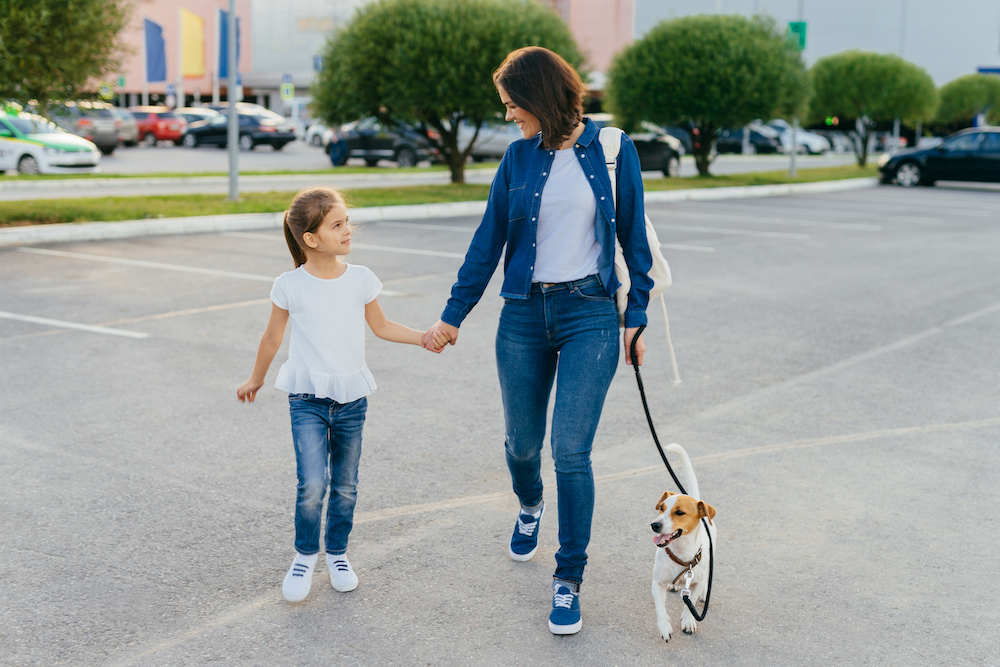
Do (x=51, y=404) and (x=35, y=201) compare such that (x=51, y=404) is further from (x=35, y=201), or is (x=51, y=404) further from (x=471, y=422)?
(x=35, y=201)

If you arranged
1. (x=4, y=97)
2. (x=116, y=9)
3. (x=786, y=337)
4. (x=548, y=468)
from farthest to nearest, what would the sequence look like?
(x=116, y=9), (x=4, y=97), (x=786, y=337), (x=548, y=468)

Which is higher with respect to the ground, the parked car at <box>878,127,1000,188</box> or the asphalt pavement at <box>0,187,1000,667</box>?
the parked car at <box>878,127,1000,188</box>

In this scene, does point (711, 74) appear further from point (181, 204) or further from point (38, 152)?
point (38, 152)

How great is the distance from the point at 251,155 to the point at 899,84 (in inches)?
888

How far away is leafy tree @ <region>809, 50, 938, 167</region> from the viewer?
3372cm

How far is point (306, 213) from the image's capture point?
10.6 ft

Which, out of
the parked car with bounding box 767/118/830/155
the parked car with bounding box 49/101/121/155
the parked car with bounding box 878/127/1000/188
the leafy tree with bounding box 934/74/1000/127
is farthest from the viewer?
the parked car with bounding box 767/118/830/155

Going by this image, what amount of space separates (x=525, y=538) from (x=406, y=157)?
28.7 metres

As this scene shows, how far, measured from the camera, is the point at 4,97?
12602 mm

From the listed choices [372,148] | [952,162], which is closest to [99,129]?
[372,148]

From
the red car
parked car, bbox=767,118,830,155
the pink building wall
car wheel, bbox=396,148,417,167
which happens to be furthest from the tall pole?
the pink building wall

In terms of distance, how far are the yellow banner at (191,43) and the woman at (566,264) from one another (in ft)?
124

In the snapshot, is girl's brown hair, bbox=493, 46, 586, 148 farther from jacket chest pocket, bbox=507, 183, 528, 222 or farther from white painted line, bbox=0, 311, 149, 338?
white painted line, bbox=0, 311, 149, 338

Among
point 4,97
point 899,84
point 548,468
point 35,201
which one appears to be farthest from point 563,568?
point 899,84
